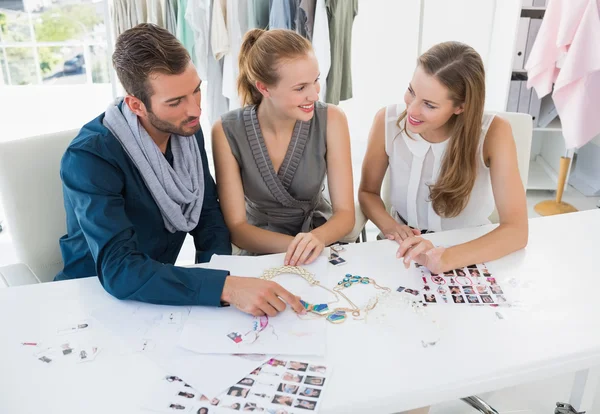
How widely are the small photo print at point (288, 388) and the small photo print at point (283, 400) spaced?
0.01 metres

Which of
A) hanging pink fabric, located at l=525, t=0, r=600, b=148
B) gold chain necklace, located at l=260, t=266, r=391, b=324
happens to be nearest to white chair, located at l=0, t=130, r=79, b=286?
gold chain necklace, located at l=260, t=266, r=391, b=324

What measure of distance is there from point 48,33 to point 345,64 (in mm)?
2354

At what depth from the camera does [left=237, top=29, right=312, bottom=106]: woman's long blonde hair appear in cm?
152

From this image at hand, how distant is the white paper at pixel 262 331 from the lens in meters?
0.95

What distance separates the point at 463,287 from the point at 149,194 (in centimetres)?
84

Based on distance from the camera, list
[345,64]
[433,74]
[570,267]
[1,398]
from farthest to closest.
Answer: [345,64]
[433,74]
[570,267]
[1,398]

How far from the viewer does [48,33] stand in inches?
153

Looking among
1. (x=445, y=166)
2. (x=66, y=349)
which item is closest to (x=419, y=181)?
(x=445, y=166)

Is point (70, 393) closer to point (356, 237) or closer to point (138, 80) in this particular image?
point (138, 80)

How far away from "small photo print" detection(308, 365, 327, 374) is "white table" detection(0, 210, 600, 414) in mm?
20

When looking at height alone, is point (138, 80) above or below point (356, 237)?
above

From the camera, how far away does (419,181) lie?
1713 mm

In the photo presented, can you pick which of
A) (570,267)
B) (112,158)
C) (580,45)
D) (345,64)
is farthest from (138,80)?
(580,45)

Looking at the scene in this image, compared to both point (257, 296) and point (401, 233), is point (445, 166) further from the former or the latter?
point (257, 296)
